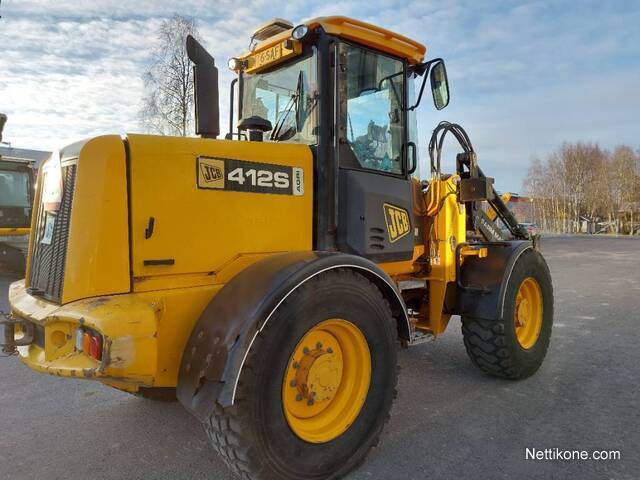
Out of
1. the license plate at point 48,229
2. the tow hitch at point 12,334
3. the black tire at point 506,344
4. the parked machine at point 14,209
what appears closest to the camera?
the tow hitch at point 12,334

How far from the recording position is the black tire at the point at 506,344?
3918 millimetres

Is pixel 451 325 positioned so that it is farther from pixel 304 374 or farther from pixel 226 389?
pixel 226 389

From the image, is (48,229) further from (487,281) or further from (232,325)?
(487,281)

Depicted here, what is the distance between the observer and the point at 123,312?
2207mm

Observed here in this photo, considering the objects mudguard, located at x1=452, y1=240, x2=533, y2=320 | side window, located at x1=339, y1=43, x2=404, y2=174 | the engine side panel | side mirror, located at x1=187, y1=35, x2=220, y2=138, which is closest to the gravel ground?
mudguard, located at x1=452, y1=240, x2=533, y2=320

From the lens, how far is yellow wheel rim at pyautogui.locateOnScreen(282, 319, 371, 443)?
2.58 m

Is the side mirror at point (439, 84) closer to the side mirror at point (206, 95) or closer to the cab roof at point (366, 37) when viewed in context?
the cab roof at point (366, 37)

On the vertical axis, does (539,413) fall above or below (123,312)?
below

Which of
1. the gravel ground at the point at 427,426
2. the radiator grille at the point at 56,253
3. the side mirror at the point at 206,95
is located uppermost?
the side mirror at the point at 206,95

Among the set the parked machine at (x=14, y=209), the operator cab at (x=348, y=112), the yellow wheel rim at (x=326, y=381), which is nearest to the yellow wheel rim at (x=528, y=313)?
the operator cab at (x=348, y=112)

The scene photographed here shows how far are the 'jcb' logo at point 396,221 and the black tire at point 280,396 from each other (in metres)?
0.69

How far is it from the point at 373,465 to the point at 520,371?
6.32 ft

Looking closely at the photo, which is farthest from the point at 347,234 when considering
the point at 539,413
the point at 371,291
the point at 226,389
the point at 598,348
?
the point at 598,348

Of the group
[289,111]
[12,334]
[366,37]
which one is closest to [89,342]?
[12,334]
